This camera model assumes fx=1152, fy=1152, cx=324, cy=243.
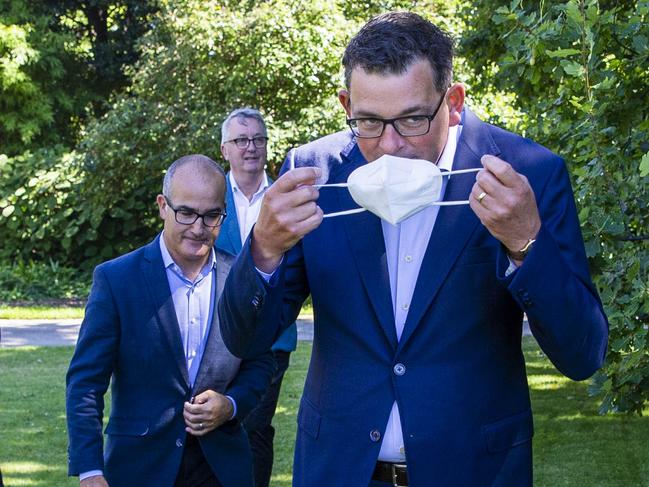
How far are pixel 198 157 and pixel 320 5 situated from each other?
14.6 meters

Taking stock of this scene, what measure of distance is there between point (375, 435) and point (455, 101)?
3.05 feet

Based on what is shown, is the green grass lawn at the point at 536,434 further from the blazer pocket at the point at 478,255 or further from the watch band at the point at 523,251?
the watch band at the point at 523,251

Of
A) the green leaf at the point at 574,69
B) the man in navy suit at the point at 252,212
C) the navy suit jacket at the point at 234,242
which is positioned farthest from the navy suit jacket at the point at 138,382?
the navy suit jacket at the point at 234,242

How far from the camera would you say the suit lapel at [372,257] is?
310 cm

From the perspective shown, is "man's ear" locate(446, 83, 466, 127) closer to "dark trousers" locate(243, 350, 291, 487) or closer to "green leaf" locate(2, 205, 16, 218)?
"dark trousers" locate(243, 350, 291, 487)

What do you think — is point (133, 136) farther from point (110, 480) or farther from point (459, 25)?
point (110, 480)

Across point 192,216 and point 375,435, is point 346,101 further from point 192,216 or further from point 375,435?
point 192,216

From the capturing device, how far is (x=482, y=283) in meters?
3.07

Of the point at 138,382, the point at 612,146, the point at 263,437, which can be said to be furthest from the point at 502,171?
the point at 263,437

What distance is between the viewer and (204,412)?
442 cm

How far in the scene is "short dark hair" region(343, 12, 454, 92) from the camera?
118 inches

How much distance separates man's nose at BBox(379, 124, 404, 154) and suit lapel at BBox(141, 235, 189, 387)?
5.92 ft

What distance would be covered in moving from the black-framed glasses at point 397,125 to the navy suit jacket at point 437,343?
0.79 ft

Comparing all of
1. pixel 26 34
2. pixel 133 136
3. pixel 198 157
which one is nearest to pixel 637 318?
pixel 198 157
